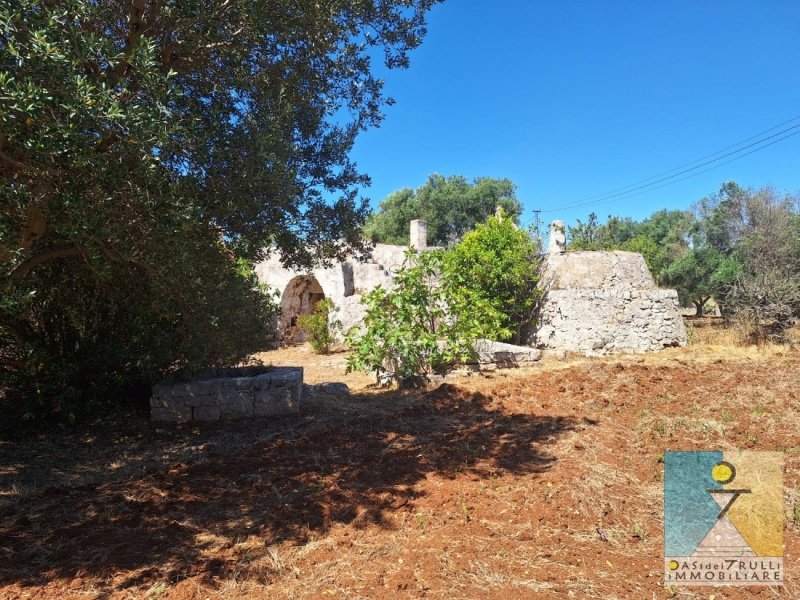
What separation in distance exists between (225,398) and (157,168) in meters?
3.85

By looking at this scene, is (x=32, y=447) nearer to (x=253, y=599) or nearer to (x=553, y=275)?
(x=253, y=599)

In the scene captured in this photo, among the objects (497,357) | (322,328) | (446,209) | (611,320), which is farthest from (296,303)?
(446,209)

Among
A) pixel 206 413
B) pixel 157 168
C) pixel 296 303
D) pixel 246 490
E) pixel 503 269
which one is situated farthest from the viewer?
pixel 296 303

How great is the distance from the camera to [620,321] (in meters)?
11.4

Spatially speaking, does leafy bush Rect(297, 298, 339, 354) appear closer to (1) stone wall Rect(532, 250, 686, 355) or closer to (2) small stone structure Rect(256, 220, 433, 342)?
(2) small stone structure Rect(256, 220, 433, 342)

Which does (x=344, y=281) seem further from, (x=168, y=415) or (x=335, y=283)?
(x=168, y=415)

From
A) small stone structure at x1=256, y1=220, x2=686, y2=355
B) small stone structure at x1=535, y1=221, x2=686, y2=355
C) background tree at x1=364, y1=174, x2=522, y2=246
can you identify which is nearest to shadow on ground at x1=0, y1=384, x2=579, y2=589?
small stone structure at x1=256, y1=220, x2=686, y2=355

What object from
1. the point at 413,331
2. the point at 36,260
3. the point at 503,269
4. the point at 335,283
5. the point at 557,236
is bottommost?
the point at 413,331

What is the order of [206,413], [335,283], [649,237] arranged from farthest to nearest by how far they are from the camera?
[649,237]
[335,283]
[206,413]

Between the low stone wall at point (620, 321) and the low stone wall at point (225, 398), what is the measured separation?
7.10 meters

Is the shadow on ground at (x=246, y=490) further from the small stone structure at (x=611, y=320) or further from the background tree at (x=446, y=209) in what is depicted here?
the background tree at (x=446, y=209)

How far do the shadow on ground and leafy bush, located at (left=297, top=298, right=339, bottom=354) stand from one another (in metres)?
8.17

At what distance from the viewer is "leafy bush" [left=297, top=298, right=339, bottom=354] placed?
1469cm

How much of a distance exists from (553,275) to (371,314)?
5579 millimetres
